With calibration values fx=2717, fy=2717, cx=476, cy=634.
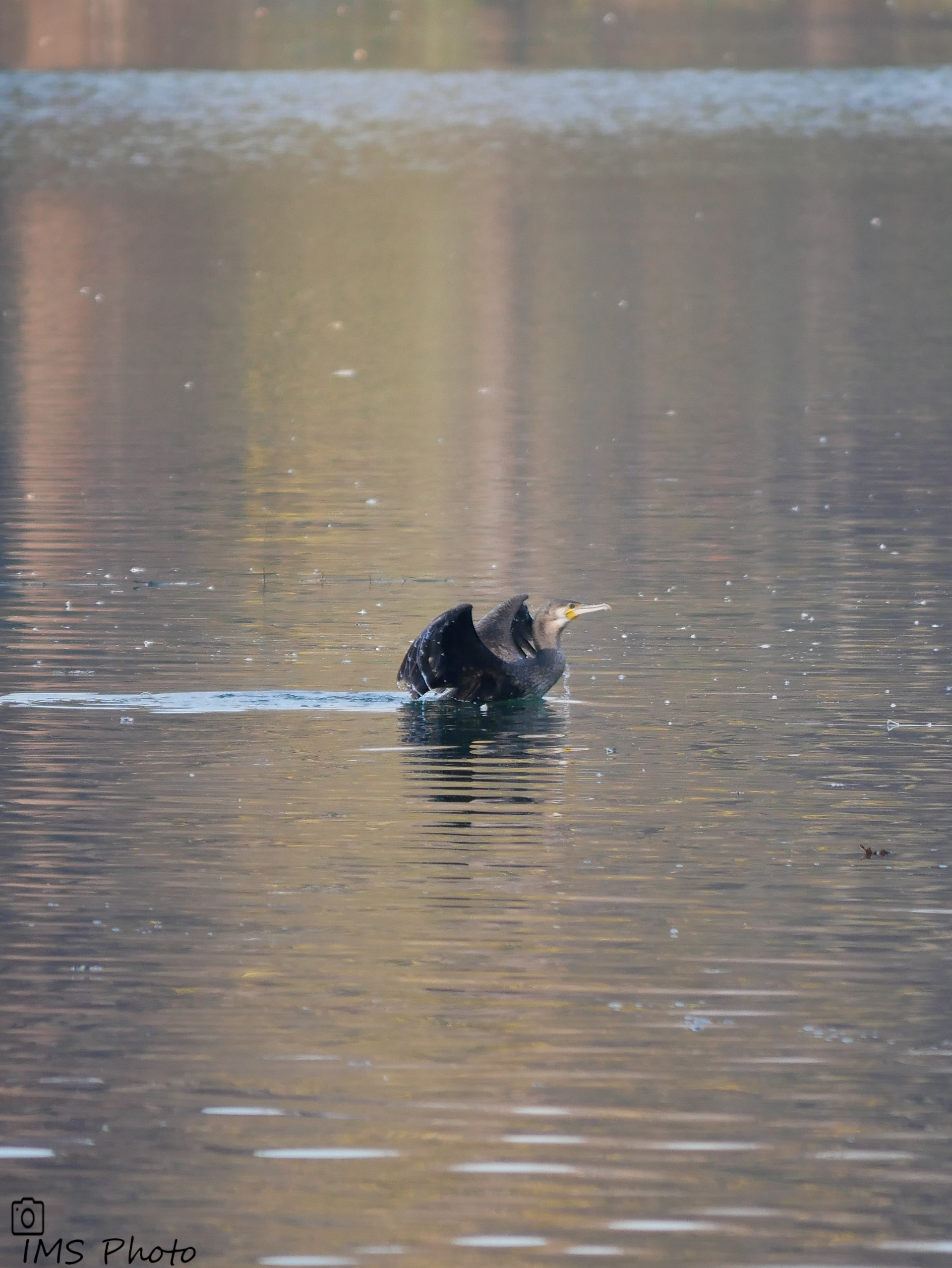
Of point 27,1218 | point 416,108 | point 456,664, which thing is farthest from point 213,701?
point 416,108

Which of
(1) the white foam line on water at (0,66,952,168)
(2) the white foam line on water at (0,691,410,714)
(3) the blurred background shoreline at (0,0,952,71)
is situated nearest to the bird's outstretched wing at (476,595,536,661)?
(2) the white foam line on water at (0,691,410,714)

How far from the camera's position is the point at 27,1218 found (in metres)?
7.48

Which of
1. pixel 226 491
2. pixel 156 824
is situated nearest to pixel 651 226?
pixel 226 491

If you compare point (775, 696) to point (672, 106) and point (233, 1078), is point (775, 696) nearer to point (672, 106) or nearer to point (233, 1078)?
point (233, 1078)

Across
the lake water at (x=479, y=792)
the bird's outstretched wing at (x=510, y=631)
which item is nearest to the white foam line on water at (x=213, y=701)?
the lake water at (x=479, y=792)

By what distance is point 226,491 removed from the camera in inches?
904

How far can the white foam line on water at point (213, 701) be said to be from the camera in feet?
47.1

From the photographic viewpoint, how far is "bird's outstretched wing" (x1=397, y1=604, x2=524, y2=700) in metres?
14.0

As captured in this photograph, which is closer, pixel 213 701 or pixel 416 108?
pixel 213 701

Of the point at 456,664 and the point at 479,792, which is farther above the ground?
the point at 456,664

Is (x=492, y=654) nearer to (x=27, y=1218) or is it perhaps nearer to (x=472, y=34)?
(x=27, y=1218)

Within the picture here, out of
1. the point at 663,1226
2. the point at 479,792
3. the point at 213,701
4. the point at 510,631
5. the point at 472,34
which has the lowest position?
the point at 663,1226

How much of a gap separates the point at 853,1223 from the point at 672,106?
69.1 meters

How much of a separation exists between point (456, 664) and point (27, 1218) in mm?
7064
